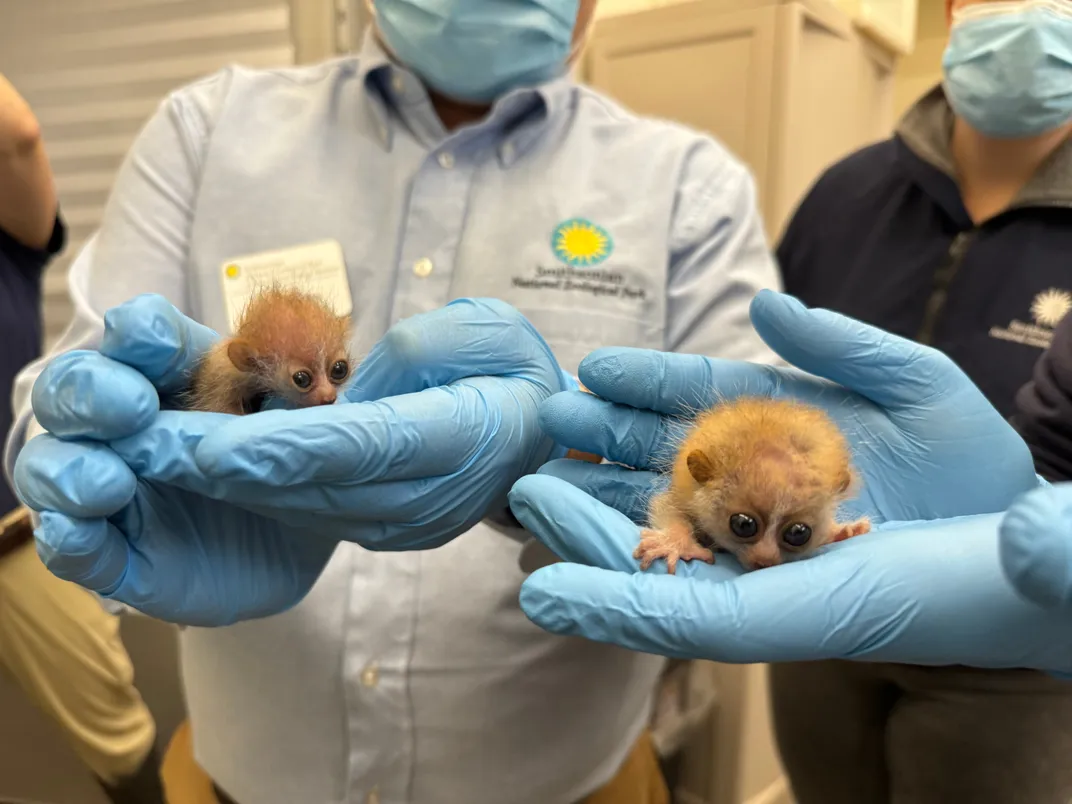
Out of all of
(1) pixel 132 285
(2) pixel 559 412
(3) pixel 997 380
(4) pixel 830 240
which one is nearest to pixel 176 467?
(2) pixel 559 412

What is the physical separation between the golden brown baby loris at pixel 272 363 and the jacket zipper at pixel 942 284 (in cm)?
108

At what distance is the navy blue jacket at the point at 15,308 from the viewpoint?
4.83 ft

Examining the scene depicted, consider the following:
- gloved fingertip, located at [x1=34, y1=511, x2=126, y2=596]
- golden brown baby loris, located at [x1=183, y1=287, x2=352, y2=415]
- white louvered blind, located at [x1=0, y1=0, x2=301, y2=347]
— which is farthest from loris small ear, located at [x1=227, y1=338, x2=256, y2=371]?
white louvered blind, located at [x1=0, y1=0, x2=301, y2=347]

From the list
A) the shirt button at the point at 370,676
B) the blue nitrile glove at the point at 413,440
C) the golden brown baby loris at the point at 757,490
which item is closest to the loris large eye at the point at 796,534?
the golden brown baby loris at the point at 757,490

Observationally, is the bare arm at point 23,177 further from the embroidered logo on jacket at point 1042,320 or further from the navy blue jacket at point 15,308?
the embroidered logo on jacket at point 1042,320

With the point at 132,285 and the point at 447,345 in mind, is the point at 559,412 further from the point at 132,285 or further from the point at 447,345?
the point at 132,285

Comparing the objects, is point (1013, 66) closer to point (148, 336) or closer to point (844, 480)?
point (844, 480)

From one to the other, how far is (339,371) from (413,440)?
0.24m

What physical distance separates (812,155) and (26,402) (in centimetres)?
203

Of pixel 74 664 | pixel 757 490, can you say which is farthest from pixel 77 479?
pixel 74 664

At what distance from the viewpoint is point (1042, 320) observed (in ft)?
4.12

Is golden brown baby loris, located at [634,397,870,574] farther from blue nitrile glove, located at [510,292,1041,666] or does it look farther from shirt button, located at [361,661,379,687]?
shirt button, located at [361,661,379,687]

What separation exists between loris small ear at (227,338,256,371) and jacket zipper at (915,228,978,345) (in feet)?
3.85

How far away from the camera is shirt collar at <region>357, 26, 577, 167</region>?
1.29m
